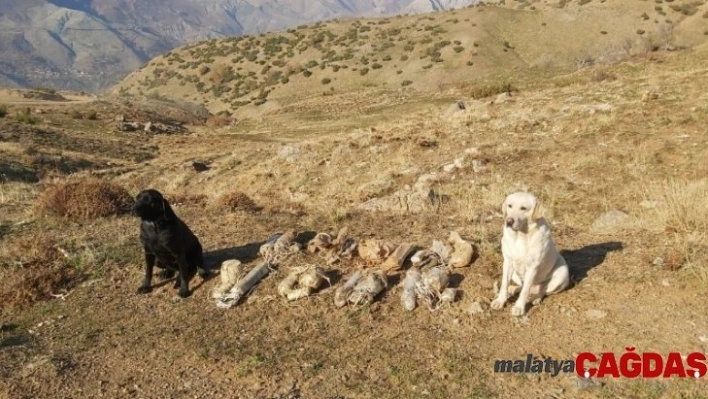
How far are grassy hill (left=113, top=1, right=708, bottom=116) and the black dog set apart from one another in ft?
101

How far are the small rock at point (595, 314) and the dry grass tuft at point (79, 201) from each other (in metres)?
9.15

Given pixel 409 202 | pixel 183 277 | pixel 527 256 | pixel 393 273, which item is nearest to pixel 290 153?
pixel 409 202

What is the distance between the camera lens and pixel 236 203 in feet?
34.7

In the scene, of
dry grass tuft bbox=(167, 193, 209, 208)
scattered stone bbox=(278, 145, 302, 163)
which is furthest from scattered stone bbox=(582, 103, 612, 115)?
dry grass tuft bbox=(167, 193, 209, 208)

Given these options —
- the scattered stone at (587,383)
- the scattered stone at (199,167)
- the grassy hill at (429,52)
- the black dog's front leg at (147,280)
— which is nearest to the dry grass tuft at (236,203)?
the black dog's front leg at (147,280)

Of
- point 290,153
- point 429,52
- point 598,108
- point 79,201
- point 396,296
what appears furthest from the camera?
point 429,52

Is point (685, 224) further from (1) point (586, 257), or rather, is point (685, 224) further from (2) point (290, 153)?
(2) point (290, 153)

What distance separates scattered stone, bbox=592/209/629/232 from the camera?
24.0 feet

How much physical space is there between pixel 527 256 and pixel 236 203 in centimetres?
733

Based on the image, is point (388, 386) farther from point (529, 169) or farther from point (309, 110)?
point (309, 110)

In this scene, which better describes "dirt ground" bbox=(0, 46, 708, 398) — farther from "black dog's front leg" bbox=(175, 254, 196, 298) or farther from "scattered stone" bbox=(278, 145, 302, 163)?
"scattered stone" bbox=(278, 145, 302, 163)

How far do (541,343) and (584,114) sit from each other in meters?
11.5

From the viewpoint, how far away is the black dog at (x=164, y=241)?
583 centimetres

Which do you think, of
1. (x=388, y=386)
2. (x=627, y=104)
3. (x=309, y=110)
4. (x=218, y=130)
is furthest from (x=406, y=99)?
(x=388, y=386)
